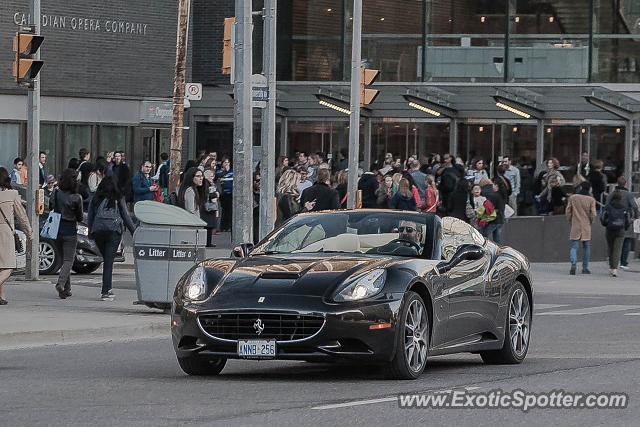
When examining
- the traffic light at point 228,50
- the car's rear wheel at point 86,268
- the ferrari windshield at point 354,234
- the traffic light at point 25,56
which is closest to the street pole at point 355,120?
the car's rear wheel at point 86,268

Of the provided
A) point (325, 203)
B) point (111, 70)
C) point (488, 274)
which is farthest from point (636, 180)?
point (488, 274)

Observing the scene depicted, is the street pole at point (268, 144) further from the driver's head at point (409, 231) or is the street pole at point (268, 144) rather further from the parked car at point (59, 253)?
the driver's head at point (409, 231)

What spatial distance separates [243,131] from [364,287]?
34.8 feet

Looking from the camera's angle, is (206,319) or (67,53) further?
(67,53)

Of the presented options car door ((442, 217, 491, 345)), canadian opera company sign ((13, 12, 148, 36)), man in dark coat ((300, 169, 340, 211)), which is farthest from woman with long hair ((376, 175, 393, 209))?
canadian opera company sign ((13, 12, 148, 36))

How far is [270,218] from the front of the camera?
2488 centimetres

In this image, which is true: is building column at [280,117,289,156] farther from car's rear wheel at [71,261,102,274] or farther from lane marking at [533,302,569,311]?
lane marking at [533,302,569,311]

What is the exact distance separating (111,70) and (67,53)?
1722mm

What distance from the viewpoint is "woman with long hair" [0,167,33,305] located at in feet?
62.8

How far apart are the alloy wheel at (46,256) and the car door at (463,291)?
1203 centimetres

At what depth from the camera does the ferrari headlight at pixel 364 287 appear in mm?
11656

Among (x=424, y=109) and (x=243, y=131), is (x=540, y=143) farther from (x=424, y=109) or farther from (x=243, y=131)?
(x=243, y=131)

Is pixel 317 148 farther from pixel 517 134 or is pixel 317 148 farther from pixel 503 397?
pixel 503 397

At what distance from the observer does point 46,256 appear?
963 inches
